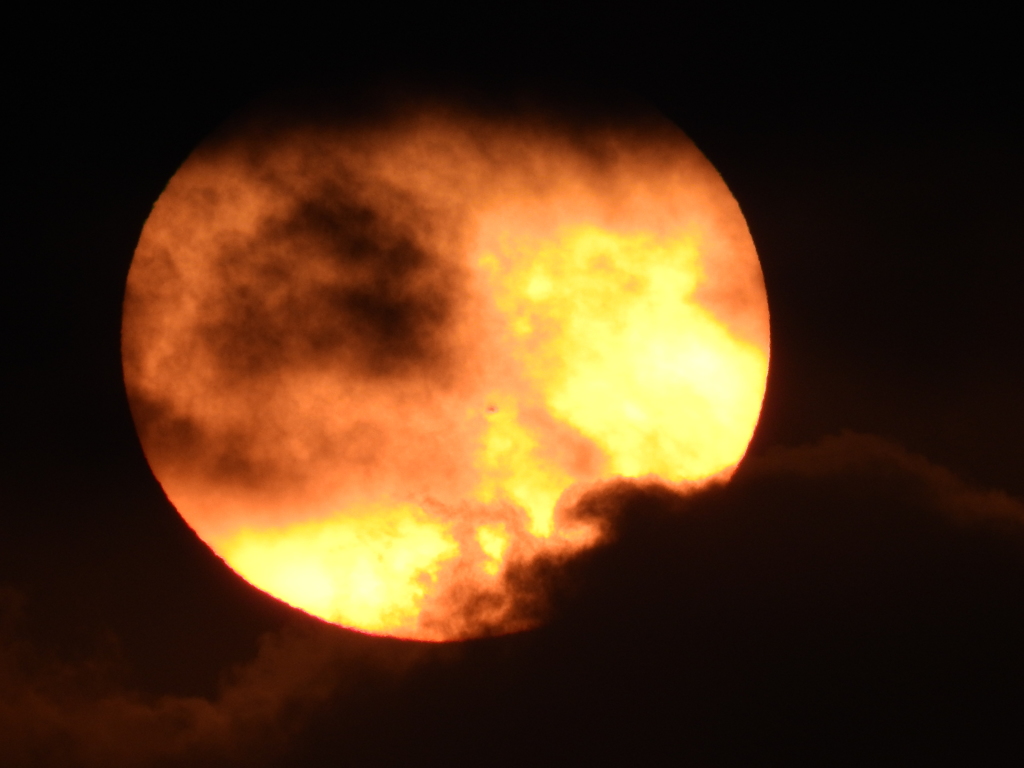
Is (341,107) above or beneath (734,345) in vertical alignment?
above

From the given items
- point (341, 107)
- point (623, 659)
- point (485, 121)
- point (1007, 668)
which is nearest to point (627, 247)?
point (485, 121)

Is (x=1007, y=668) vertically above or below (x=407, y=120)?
below

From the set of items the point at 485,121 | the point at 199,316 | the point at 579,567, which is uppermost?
the point at 485,121

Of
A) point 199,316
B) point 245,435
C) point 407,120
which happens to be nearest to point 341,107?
point 407,120

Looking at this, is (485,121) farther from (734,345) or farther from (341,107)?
(734,345)

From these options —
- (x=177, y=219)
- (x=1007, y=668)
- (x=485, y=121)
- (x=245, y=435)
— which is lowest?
(x=1007, y=668)

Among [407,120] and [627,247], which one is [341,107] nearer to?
[407,120]
